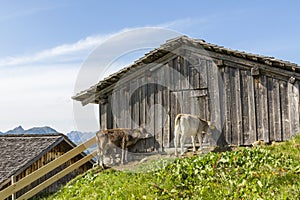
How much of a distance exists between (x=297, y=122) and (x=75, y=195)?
7.93 metres

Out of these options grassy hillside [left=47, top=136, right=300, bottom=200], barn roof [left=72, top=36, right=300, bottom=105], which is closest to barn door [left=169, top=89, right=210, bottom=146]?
barn roof [left=72, top=36, right=300, bottom=105]

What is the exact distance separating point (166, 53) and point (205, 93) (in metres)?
2.33

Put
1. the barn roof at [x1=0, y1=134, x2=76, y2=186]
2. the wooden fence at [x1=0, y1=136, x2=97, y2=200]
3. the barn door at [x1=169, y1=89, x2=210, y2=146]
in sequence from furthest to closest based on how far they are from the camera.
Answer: the barn roof at [x1=0, y1=134, x2=76, y2=186] → the barn door at [x1=169, y1=89, x2=210, y2=146] → the wooden fence at [x1=0, y1=136, x2=97, y2=200]

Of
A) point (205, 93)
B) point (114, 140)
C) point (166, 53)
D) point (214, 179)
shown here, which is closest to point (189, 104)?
point (205, 93)

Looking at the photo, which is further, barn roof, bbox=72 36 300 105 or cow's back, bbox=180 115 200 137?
cow's back, bbox=180 115 200 137

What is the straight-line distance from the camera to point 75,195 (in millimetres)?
13289

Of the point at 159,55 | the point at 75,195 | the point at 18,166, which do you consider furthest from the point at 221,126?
the point at 18,166

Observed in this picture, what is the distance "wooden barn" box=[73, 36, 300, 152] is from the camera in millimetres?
14898

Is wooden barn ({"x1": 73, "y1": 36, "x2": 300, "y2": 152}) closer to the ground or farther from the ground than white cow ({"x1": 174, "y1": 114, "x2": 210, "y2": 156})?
farther from the ground

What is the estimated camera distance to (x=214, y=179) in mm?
10070

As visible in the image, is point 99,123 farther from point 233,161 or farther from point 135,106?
point 233,161

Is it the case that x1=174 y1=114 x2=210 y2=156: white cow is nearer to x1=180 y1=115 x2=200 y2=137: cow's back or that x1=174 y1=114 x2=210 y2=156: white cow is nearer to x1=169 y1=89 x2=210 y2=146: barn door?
x1=180 y1=115 x2=200 y2=137: cow's back

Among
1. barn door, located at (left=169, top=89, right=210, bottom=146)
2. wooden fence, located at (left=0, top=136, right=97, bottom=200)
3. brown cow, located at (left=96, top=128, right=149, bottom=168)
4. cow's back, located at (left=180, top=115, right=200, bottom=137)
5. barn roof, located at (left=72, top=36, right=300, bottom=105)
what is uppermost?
barn roof, located at (left=72, top=36, right=300, bottom=105)

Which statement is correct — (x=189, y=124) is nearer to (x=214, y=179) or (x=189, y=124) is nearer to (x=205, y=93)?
(x=205, y=93)
